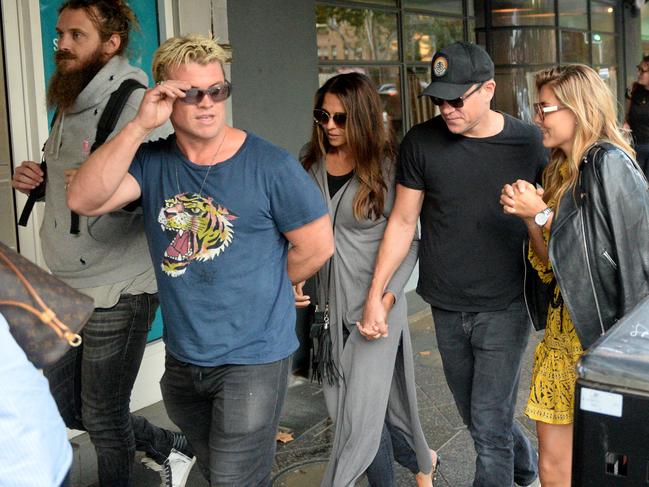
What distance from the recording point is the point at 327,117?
12.9 feet

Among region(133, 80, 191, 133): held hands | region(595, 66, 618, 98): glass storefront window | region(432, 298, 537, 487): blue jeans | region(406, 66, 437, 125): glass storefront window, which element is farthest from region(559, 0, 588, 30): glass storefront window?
region(133, 80, 191, 133): held hands

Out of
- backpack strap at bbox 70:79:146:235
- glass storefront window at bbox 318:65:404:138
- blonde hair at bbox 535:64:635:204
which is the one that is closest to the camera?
blonde hair at bbox 535:64:635:204

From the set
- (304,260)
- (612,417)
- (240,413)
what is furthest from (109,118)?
(612,417)

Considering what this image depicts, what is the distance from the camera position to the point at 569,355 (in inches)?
139

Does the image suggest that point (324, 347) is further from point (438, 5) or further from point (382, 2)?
point (438, 5)

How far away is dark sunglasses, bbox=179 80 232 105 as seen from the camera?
3.13 m

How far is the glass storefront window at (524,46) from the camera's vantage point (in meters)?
10.3

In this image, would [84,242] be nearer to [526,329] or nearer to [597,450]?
[526,329]

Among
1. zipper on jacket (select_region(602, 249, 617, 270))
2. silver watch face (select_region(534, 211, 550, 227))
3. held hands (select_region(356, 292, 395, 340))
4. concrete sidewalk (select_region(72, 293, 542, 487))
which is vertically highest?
silver watch face (select_region(534, 211, 550, 227))

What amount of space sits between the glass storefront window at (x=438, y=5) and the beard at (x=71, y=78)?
5003mm

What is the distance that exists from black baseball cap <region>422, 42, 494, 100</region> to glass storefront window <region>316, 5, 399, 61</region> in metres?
3.41

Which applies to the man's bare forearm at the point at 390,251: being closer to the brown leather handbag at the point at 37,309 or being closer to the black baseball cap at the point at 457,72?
the black baseball cap at the point at 457,72

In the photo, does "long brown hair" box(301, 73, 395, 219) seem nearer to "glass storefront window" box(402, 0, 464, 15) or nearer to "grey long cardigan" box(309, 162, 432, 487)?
"grey long cardigan" box(309, 162, 432, 487)

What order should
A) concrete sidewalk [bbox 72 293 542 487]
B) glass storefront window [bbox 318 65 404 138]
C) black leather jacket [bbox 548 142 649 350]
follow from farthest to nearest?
glass storefront window [bbox 318 65 404 138] → concrete sidewalk [bbox 72 293 542 487] → black leather jacket [bbox 548 142 649 350]
